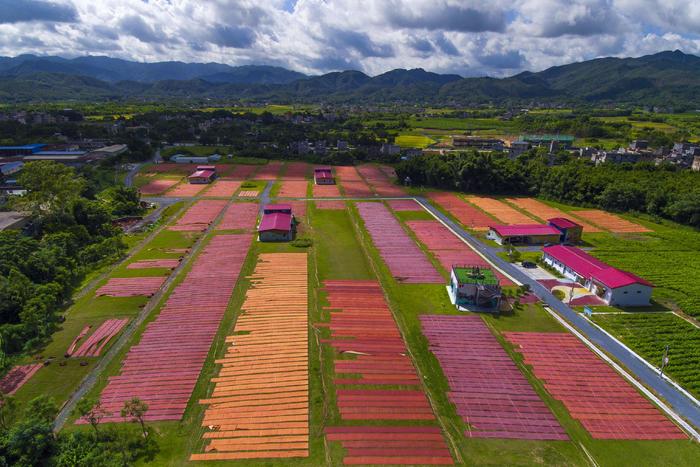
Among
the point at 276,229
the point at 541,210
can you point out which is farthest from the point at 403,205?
the point at 276,229

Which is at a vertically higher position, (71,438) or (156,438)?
(71,438)

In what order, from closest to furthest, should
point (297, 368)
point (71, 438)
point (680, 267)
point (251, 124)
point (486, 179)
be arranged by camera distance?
point (71, 438)
point (297, 368)
point (680, 267)
point (486, 179)
point (251, 124)

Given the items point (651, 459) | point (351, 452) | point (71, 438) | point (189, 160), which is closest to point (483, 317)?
point (651, 459)

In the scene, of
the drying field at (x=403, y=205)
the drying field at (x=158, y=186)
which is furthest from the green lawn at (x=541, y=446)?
the drying field at (x=158, y=186)

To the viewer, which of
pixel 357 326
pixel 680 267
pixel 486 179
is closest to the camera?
pixel 357 326

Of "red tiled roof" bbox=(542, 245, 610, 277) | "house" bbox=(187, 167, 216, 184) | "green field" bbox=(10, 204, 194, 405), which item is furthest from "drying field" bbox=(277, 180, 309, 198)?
"red tiled roof" bbox=(542, 245, 610, 277)

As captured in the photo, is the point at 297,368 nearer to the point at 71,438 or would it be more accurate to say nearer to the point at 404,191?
the point at 71,438

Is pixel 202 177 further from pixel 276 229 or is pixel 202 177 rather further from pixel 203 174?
pixel 276 229

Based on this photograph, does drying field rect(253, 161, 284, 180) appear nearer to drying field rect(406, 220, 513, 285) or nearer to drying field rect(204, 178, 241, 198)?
drying field rect(204, 178, 241, 198)
